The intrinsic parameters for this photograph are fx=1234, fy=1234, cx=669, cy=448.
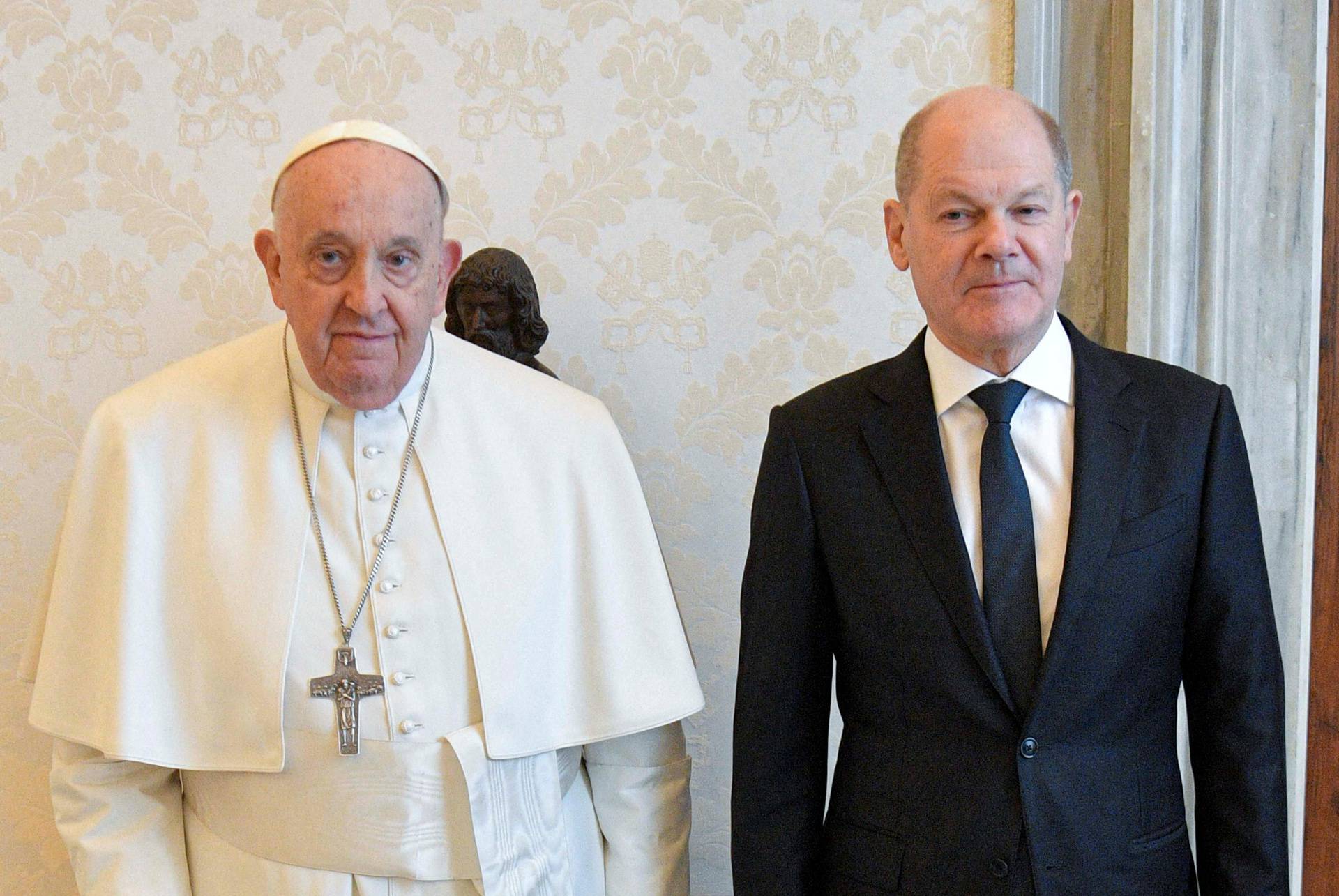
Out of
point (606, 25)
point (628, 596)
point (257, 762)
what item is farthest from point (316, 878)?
point (606, 25)

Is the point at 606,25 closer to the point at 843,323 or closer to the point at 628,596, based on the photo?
the point at 843,323

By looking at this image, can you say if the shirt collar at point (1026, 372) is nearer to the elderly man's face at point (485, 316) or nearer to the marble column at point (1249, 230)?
the marble column at point (1249, 230)

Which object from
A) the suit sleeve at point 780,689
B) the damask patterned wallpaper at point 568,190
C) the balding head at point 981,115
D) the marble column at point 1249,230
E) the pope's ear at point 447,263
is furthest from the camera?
the damask patterned wallpaper at point 568,190

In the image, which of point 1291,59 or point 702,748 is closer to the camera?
point 1291,59

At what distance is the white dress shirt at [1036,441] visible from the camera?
1675 mm

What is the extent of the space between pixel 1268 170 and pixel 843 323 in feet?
2.88

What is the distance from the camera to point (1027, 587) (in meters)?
1.65

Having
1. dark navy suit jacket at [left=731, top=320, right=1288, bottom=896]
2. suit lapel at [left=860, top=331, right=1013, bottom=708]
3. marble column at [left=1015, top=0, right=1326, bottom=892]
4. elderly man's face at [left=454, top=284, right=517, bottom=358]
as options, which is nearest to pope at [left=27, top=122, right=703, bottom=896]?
elderly man's face at [left=454, top=284, right=517, bottom=358]

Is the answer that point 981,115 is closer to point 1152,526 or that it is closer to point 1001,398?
point 1001,398

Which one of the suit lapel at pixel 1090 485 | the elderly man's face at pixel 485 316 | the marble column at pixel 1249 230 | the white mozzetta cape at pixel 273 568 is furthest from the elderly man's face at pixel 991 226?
the elderly man's face at pixel 485 316

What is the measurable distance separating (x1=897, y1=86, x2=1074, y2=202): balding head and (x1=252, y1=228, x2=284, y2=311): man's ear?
3.22 ft

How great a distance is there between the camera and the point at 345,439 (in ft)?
6.81

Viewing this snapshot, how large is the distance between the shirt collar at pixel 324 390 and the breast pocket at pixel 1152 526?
1119 mm

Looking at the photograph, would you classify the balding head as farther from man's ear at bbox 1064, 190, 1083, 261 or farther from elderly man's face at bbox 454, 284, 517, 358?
elderly man's face at bbox 454, 284, 517, 358
